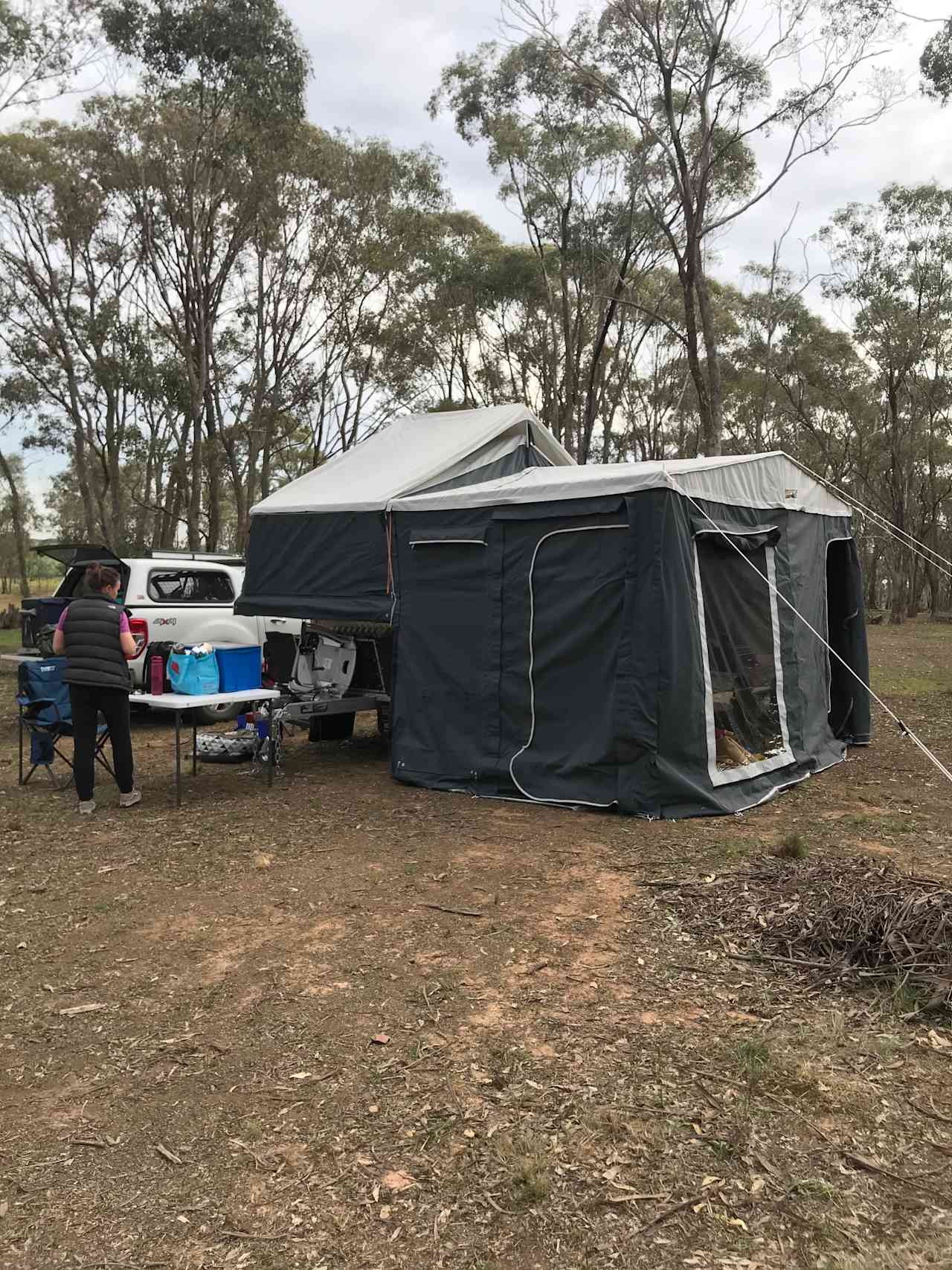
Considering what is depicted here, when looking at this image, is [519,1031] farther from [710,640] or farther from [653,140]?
[653,140]

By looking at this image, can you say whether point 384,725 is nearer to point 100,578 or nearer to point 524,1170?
point 100,578

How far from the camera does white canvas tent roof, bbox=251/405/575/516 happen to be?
7.34 metres

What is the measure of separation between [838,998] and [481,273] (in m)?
23.3

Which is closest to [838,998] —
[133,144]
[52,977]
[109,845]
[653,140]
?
[52,977]

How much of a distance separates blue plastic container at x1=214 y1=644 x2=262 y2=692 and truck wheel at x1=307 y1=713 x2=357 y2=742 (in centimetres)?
Result: 206

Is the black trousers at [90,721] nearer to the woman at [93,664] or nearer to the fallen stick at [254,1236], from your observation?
the woman at [93,664]

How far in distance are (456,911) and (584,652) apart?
7.40ft

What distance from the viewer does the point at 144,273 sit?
66.8 ft

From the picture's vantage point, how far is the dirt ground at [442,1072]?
2.23m

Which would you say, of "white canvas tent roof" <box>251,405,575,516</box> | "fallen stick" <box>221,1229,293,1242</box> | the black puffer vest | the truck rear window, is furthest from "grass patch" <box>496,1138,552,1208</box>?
the truck rear window

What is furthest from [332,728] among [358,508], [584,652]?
[584,652]

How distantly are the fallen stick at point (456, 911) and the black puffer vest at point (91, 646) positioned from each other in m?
2.70

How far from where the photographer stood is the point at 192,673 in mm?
6363

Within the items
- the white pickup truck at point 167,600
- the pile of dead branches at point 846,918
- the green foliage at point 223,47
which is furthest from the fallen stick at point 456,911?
the green foliage at point 223,47
